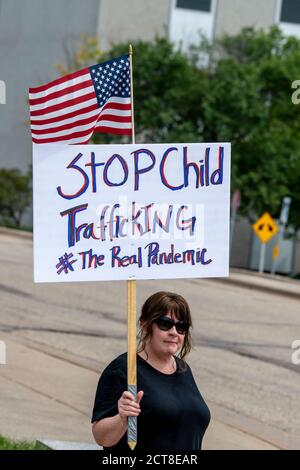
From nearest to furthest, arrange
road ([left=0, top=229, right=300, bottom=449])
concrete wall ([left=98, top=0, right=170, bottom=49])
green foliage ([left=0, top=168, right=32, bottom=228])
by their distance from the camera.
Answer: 1. road ([left=0, top=229, right=300, bottom=449])
2. green foliage ([left=0, top=168, right=32, bottom=228])
3. concrete wall ([left=98, top=0, right=170, bottom=49])

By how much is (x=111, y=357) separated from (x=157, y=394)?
8671 mm

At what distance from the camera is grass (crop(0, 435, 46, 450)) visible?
783cm

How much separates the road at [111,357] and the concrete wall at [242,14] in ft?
89.8

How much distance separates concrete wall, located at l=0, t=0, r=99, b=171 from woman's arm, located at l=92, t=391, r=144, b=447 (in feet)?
146

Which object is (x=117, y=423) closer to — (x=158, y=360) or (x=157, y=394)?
(x=157, y=394)

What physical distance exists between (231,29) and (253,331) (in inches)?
1299

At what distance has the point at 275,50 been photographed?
43.6 m

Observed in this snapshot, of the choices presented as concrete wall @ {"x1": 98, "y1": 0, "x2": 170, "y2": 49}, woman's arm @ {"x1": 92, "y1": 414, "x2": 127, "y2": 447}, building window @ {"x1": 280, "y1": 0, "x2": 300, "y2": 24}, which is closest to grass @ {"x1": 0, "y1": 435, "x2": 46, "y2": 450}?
woman's arm @ {"x1": 92, "y1": 414, "x2": 127, "y2": 447}

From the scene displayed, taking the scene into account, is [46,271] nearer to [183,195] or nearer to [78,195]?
[78,195]

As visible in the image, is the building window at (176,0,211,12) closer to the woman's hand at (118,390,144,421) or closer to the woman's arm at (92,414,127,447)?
the woman's arm at (92,414,127,447)

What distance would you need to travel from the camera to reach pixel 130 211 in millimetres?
5320

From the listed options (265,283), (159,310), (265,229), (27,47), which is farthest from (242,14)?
(159,310)

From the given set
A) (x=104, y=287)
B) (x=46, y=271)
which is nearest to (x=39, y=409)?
(x=46, y=271)

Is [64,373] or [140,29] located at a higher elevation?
[140,29]
